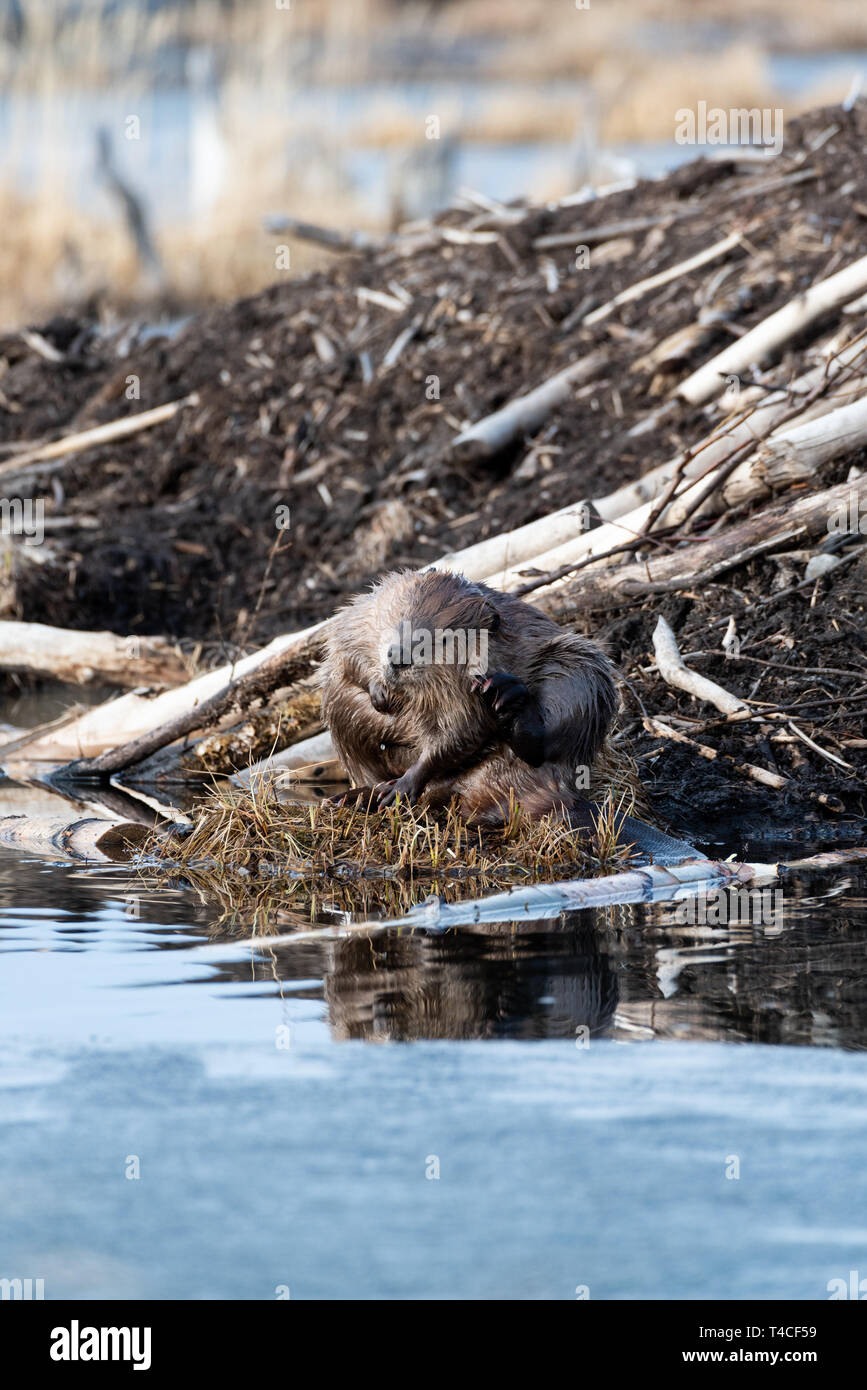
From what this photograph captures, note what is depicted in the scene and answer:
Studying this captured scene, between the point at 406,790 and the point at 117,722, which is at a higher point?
the point at 117,722

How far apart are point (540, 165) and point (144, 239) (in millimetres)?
5113

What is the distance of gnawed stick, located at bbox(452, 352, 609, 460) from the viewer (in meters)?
11.5

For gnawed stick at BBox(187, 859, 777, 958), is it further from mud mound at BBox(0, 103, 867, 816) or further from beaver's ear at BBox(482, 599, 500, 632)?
mud mound at BBox(0, 103, 867, 816)

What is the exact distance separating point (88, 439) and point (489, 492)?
3916mm

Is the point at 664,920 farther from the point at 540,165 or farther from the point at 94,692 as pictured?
the point at 540,165

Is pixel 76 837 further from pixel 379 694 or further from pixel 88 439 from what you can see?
pixel 88 439

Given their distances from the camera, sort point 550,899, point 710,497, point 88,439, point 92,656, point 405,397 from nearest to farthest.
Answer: point 550,899, point 710,497, point 92,656, point 405,397, point 88,439

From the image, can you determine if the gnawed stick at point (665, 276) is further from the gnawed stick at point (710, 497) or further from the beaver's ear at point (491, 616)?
the beaver's ear at point (491, 616)

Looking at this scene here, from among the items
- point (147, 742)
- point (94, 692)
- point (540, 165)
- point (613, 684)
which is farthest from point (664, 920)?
point (540, 165)

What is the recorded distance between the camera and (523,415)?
11.7 meters

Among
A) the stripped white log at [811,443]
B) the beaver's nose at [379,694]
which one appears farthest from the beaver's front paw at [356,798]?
the stripped white log at [811,443]

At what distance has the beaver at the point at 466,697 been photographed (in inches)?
240

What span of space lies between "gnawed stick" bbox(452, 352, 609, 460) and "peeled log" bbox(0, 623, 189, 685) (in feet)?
8.65

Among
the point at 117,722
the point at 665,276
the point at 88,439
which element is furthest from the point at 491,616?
the point at 88,439
